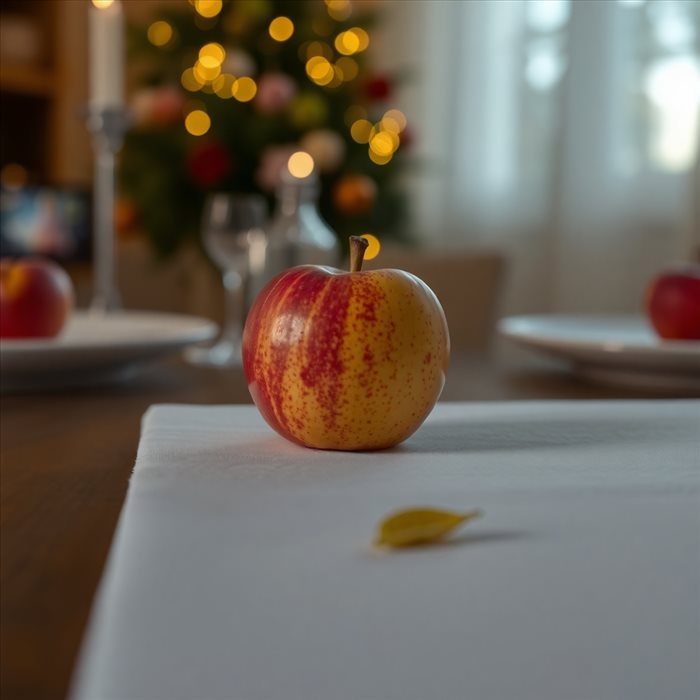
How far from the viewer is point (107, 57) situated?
Result: 1.33m

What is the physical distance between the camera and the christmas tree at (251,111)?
3160mm

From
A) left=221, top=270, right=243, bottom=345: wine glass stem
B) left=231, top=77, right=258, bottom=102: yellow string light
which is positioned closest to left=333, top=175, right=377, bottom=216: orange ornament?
left=231, top=77, right=258, bottom=102: yellow string light

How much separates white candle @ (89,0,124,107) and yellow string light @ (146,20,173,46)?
2054mm

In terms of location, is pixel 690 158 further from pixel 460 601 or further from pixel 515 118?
pixel 460 601

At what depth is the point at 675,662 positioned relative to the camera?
26 centimetres

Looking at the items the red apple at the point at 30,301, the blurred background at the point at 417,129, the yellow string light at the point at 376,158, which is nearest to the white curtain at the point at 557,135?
the blurred background at the point at 417,129

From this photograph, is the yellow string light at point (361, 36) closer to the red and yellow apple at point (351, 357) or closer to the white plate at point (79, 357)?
the white plate at point (79, 357)

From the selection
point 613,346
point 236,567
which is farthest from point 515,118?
point 236,567

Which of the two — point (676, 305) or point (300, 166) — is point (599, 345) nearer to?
point (676, 305)


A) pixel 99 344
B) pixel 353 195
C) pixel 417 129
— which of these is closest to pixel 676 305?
pixel 99 344

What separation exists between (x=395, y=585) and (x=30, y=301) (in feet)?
2.46

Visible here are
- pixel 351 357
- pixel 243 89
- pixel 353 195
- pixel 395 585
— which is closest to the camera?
pixel 395 585

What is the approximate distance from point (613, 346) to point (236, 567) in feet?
2.15

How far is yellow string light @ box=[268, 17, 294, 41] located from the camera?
10.7ft
